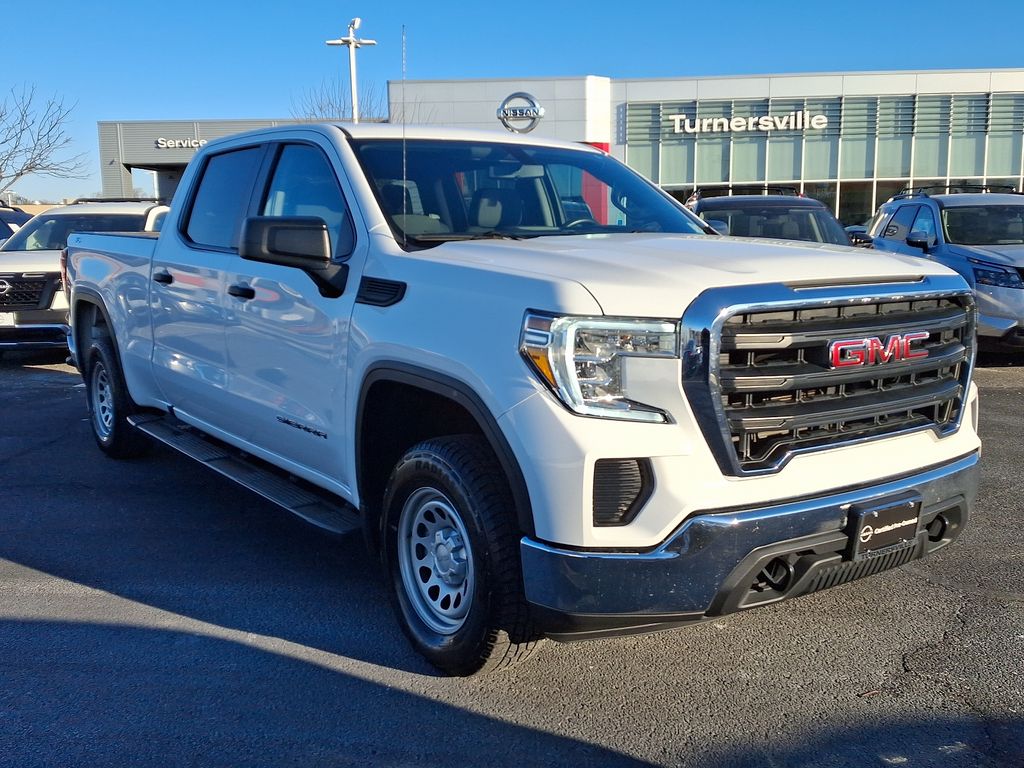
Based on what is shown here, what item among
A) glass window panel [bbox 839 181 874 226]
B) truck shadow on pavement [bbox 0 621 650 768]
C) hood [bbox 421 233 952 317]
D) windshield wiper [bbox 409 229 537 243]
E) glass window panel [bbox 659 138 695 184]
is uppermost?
glass window panel [bbox 659 138 695 184]

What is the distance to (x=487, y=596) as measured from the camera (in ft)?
9.86

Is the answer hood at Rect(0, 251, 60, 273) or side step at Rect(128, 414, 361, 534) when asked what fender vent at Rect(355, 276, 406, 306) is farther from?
hood at Rect(0, 251, 60, 273)

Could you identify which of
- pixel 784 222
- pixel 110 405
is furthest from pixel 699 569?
pixel 784 222

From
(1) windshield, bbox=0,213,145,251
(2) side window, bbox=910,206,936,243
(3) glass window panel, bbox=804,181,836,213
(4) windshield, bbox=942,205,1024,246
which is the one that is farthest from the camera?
(3) glass window panel, bbox=804,181,836,213

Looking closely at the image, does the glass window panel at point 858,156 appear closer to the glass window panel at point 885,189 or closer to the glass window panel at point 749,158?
the glass window panel at point 885,189

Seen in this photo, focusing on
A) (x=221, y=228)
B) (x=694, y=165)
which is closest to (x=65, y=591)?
(x=221, y=228)

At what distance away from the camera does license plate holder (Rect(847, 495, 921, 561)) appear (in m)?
2.87

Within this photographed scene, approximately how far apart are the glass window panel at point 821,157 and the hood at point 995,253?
20073mm

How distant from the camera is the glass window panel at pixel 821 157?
1129 inches

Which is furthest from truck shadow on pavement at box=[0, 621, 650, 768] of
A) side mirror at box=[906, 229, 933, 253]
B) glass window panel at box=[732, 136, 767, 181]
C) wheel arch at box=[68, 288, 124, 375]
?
glass window panel at box=[732, 136, 767, 181]

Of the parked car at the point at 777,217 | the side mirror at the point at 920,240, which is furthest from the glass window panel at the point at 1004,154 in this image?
the parked car at the point at 777,217

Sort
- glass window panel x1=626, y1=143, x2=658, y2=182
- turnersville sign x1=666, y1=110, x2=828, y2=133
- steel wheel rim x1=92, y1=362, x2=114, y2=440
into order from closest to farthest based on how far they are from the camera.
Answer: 1. steel wheel rim x1=92, y1=362, x2=114, y2=440
2. turnersville sign x1=666, y1=110, x2=828, y2=133
3. glass window panel x1=626, y1=143, x2=658, y2=182

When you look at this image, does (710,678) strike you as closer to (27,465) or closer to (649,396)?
(649,396)

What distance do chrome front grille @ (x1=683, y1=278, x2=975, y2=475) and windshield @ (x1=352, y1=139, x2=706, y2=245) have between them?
1372 mm
